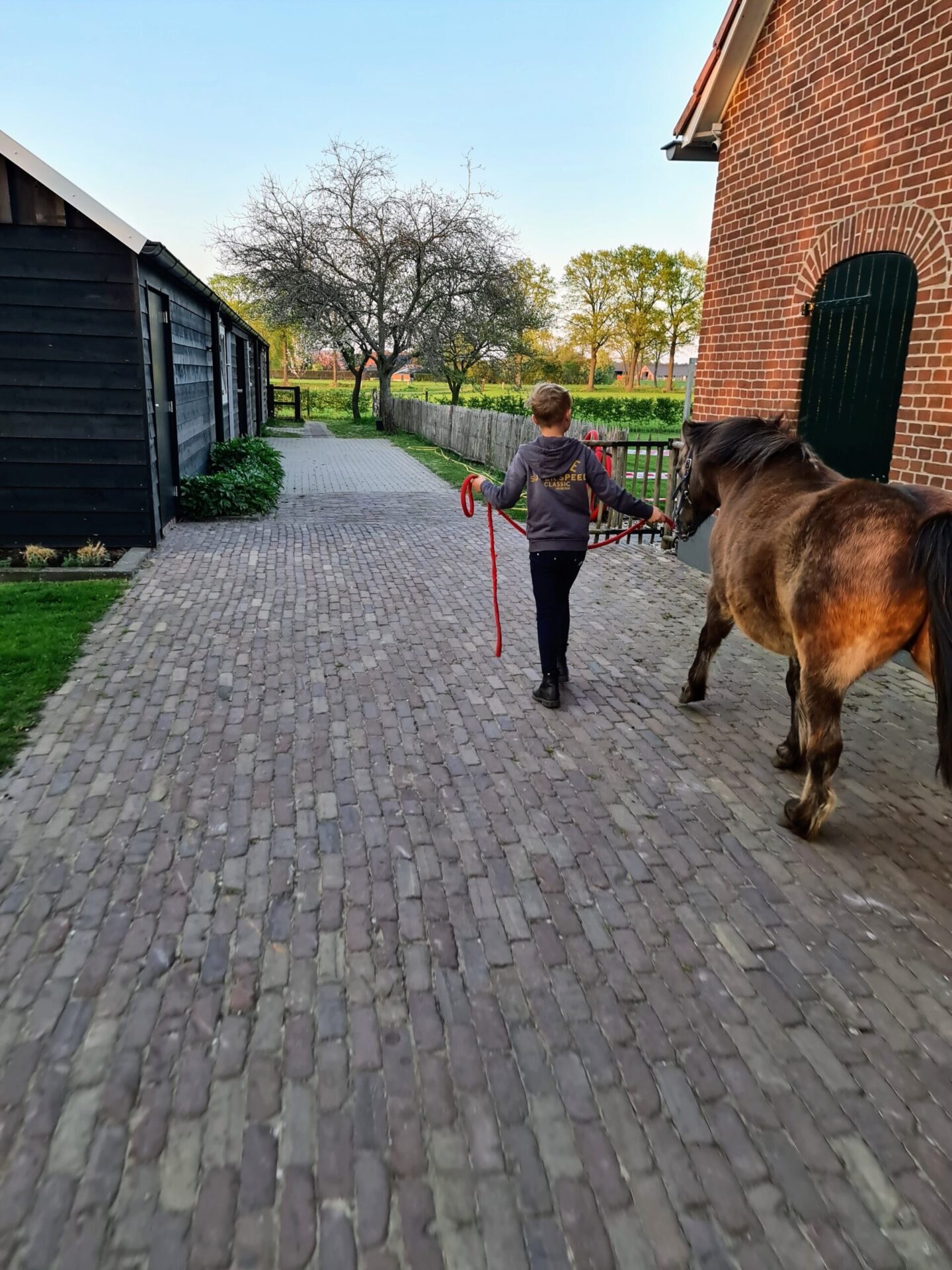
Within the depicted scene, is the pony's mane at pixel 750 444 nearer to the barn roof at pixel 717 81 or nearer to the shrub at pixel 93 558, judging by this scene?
the barn roof at pixel 717 81

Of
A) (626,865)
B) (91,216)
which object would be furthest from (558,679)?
(91,216)

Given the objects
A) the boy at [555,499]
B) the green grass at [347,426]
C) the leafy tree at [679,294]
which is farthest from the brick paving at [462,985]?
the leafy tree at [679,294]

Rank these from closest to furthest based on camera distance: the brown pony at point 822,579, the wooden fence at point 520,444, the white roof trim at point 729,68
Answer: the brown pony at point 822,579
the white roof trim at point 729,68
the wooden fence at point 520,444

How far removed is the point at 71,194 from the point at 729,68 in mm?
6828

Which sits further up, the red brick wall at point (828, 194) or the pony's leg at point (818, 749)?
the red brick wall at point (828, 194)

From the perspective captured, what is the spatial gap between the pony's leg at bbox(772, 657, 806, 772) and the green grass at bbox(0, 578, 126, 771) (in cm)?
424

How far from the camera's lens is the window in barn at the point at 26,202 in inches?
325

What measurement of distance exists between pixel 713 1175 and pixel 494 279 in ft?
116

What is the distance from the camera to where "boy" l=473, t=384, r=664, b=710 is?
5.20m

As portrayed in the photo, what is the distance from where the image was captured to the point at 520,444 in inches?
663

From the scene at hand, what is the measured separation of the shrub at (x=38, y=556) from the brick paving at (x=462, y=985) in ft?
12.5

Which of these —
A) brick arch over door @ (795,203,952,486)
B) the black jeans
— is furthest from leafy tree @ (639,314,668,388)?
the black jeans

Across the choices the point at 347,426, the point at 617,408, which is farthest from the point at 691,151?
the point at 617,408

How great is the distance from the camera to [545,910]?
3293 millimetres
